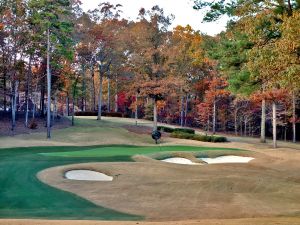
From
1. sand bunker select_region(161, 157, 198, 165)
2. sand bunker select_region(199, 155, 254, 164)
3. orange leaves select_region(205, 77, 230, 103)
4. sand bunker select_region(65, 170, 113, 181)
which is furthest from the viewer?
orange leaves select_region(205, 77, 230, 103)

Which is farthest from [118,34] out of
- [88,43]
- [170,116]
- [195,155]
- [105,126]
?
[195,155]

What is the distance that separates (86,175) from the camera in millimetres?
20938

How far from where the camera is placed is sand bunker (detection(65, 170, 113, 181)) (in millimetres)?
20347

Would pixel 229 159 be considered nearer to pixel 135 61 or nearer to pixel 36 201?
pixel 36 201

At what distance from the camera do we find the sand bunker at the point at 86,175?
2035cm

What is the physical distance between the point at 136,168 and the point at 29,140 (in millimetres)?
18923

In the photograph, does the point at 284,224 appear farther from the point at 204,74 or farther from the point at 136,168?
the point at 204,74

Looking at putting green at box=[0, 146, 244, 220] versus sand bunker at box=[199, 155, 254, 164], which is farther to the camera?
sand bunker at box=[199, 155, 254, 164]

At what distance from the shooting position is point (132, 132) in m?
48.6

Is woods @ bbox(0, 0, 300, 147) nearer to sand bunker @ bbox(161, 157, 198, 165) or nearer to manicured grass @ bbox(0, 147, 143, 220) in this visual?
sand bunker @ bbox(161, 157, 198, 165)

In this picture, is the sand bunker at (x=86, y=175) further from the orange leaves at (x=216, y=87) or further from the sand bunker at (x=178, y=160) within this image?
the orange leaves at (x=216, y=87)

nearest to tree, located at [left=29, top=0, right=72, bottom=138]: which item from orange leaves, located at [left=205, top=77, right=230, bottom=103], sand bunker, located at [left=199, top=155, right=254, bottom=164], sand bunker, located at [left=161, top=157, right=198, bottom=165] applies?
sand bunker, located at [left=161, top=157, right=198, bottom=165]

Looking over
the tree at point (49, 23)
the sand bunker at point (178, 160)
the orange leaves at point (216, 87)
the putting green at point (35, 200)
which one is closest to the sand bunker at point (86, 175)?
the putting green at point (35, 200)

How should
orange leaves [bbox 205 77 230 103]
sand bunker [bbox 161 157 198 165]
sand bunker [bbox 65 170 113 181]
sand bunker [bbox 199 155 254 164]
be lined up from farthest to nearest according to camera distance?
orange leaves [bbox 205 77 230 103]
sand bunker [bbox 199 155 254 164]
sand bunker [bbox 161 157 198 165]
sand bunker [bbox 65 170 113 181]
